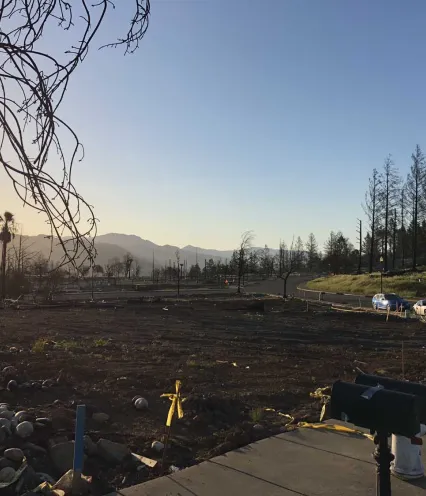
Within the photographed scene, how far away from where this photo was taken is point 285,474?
518 cm

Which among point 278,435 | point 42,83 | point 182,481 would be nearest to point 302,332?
point 278,435

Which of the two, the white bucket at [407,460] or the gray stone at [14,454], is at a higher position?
the white bucket at [407,460]

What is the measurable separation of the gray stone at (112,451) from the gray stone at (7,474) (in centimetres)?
98

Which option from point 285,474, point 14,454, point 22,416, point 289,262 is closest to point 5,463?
point 14,454

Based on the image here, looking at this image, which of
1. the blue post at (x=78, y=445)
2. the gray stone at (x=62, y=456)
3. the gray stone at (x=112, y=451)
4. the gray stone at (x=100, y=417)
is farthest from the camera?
the gray stone at (x=100, y=417)

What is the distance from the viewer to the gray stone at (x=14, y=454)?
5.47m

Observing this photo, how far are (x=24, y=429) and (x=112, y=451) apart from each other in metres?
1.07

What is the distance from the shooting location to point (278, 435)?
21.2 ft

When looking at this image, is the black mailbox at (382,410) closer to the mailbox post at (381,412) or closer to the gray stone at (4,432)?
the mailbox post at (381,412)

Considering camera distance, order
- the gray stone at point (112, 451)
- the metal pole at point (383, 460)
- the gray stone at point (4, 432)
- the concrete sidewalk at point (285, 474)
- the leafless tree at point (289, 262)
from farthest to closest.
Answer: the leafless tree at point (289, 262), the gray stone at point (4, 432), the gray stone at point (112, 451), the concrete sidewalk at point (285, 474), the metal pole at point (383, 460)

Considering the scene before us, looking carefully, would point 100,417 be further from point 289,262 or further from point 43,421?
point 289,262

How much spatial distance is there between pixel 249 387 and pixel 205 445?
3.40 meters

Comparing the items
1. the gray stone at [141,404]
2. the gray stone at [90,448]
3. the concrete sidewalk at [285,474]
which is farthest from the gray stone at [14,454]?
the gray stone at [141,404]

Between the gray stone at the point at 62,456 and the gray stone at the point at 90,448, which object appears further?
the gray stone at the point at 90,448
